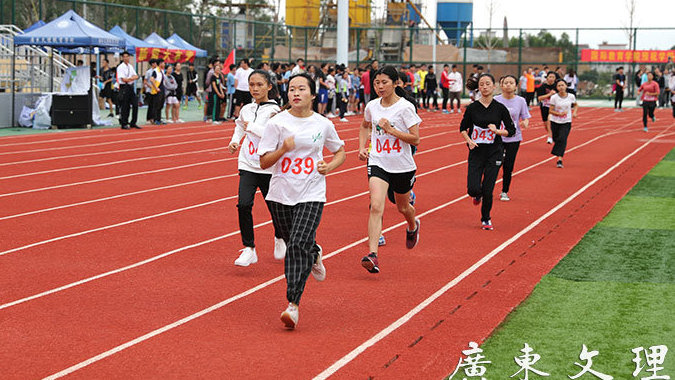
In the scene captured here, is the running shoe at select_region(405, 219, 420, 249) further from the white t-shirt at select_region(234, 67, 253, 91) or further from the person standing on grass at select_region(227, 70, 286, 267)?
the white t-shirt at select_region(234, 67, 253, 91)

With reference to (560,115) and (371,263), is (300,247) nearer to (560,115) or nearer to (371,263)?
(371,263)

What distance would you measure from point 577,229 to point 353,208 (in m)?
3.15

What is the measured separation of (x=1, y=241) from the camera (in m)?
10.0

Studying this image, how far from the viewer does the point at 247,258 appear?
29.1 ft

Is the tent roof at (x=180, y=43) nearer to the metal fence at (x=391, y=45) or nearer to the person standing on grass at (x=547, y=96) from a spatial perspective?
the metal fence at (x=391, y=45)

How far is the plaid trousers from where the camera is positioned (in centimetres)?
673

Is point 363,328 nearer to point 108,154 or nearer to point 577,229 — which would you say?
point 577,229

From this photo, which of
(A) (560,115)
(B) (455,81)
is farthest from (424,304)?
(B) (455,81)

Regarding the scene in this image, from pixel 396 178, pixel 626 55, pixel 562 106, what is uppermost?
pixel 626 55

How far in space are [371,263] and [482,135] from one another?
12.2 feet

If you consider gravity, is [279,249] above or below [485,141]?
below

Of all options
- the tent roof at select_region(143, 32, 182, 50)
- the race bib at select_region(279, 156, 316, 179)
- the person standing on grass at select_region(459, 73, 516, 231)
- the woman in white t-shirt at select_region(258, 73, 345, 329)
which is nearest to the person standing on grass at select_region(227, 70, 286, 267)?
the woman in white t-shirt at select_region(258, 73, 345, 329)

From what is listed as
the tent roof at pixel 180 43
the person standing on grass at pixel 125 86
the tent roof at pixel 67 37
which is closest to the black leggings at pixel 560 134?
the person standing on grass at pixel 125 86

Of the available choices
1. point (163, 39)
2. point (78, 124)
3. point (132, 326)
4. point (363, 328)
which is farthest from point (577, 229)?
point (163, 39)
